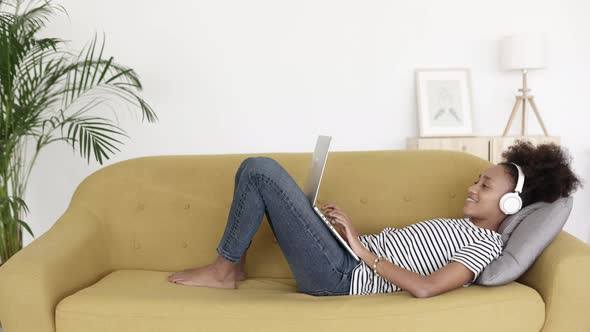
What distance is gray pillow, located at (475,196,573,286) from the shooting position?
2.05m

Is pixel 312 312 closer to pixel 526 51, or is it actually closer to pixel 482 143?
pixel 482 143

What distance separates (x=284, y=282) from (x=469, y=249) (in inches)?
29.0

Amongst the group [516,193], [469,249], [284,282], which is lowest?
[284,282]

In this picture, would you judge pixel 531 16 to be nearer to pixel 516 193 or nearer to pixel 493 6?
pixel 493 6

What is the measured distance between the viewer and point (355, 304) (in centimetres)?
199

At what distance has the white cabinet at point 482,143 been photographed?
4148 mm

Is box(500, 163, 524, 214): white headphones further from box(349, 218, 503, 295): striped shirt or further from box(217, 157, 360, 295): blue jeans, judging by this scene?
box(217, 157, 360, 295): blue jeans

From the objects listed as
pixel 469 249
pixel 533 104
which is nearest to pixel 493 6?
pixel 533 104

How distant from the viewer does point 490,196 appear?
88.6 inches

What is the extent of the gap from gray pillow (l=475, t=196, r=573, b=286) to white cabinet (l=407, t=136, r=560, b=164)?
1.99 metres

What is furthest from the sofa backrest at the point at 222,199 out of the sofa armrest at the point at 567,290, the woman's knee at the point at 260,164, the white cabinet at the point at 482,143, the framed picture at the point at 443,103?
the framed picture at the point at 443,103

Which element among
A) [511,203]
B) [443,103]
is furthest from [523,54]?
[511,203]

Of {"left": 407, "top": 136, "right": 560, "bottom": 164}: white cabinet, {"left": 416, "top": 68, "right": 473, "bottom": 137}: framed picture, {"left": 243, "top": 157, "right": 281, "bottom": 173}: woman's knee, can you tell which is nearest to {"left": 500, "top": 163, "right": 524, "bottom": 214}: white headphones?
{"left": 243, "top": 157, "right": 281, "bottom": 173}: woman's knee

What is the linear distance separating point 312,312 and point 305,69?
269cm
